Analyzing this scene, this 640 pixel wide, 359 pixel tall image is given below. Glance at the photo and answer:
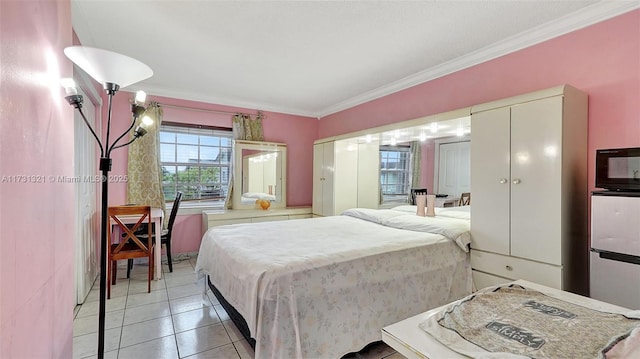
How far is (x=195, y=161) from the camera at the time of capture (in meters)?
4.53

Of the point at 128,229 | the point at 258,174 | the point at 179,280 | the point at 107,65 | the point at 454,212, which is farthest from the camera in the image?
the point at 258,174

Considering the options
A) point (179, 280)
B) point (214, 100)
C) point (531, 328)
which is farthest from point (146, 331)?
point (214, 100)

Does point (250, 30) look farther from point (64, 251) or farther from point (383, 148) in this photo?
point (383, 148)

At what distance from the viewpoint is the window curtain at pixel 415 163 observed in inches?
140

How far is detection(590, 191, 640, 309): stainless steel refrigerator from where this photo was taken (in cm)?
161

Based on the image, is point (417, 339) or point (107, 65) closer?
point (417, 339)

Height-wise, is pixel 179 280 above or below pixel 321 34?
below

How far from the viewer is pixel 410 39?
2.51 m

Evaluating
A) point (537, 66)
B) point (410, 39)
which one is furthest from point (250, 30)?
point (537, 66)

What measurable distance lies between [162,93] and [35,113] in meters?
3.33

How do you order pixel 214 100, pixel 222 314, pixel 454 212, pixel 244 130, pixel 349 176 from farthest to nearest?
1. pixel 244 130
2. pixel 214 100
3. pixel 349 176
4. pixel 454 212
5. pixel 222 314

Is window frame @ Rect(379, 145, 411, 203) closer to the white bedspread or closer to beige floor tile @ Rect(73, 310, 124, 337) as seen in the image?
the white bedspread

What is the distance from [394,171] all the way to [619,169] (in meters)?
2.32

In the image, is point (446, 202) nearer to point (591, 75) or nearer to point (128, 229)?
point (591, 75)
